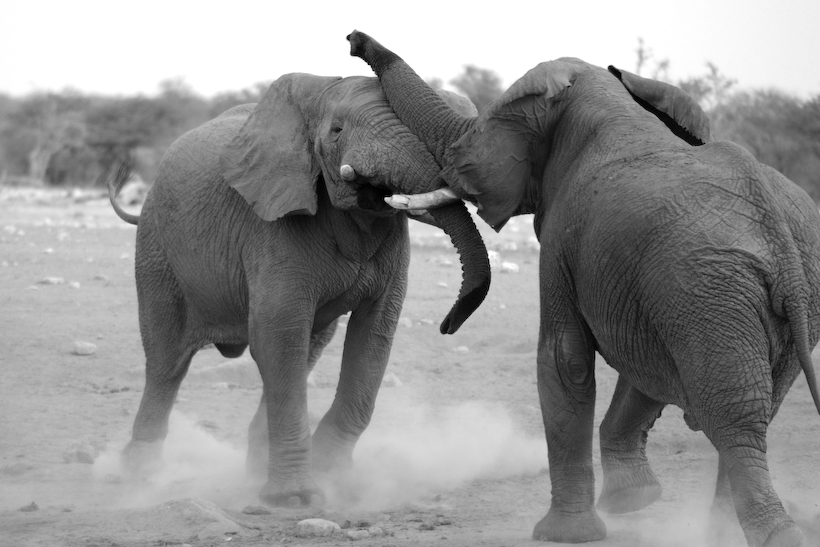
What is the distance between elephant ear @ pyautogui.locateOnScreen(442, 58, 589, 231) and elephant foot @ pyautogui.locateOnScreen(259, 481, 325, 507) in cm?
166

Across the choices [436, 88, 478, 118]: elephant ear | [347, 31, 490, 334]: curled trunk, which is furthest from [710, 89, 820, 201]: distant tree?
[347, 31, 490, 334]: curled trunk

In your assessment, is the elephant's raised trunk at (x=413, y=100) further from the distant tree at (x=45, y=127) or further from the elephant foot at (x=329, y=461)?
the distant tree at (x=45, y=127)

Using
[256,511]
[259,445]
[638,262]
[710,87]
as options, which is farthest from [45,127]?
[638,262]

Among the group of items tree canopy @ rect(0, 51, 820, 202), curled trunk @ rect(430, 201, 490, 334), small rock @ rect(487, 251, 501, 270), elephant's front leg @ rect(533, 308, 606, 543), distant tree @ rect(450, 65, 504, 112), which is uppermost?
curled trunk @ rect(430, 201, 490, 334)

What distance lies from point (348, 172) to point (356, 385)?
1.32 metres

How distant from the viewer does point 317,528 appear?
5004mm

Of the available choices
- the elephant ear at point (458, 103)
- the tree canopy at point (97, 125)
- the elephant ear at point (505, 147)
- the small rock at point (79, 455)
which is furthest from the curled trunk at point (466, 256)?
the tree canopy at point (97, 125)

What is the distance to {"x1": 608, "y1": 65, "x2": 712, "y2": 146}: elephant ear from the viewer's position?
4.82 metres

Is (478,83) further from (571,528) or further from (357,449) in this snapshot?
(571,528)

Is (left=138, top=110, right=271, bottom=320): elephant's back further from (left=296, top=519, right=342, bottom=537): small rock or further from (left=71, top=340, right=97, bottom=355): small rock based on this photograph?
(left=71, top=340, right=97, bottom=355): small rock

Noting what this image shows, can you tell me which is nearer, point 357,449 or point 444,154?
point 444,154

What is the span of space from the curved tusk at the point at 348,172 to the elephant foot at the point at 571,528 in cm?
168

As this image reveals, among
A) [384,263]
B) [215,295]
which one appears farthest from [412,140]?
[215,295]

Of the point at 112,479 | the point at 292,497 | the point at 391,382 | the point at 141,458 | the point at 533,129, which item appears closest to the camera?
the point at 533,129
